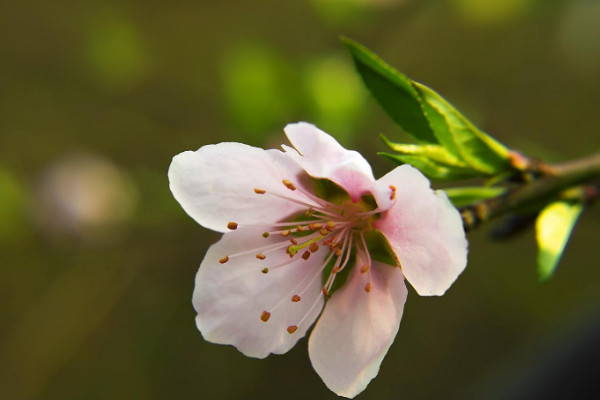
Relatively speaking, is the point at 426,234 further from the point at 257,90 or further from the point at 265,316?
the point at 257,90

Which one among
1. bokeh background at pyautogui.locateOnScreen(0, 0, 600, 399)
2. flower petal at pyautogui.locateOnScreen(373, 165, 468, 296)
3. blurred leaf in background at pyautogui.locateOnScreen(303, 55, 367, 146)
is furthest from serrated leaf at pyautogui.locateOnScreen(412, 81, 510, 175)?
bokeh background at pyautogui.locateOnScreen(0, 0, 600, 399)

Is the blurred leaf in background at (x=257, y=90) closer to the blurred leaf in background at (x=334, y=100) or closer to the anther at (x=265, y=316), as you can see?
the blurred leaf in background at (x=334, y=100)

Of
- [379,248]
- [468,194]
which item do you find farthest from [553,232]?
[379,248]

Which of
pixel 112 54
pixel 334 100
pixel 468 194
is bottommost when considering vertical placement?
pixel 112 54

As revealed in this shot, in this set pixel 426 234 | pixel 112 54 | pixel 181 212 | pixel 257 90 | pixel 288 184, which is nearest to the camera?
pixel 426 234

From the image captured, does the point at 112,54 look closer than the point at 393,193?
No

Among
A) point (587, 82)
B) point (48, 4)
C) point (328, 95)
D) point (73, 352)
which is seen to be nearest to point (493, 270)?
point (587, 82)

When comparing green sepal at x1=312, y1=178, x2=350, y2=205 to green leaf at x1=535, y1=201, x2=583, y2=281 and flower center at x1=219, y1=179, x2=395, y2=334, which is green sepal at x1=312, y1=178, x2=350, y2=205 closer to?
flower center at x1=219, y1=179, x2=395, y2=334

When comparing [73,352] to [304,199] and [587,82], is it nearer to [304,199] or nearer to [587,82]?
[304,199]

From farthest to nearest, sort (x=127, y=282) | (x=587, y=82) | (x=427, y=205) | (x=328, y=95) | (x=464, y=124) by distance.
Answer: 1. (x=127, y=282)
2. (x=587, y=82)
3. (x=328, y=95)
4. (x=464, y=124)
5. (x=427, y=205)
